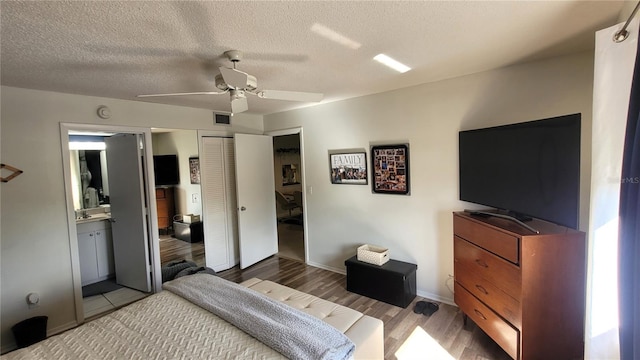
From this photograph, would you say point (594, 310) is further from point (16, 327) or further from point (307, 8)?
point (16, 327)

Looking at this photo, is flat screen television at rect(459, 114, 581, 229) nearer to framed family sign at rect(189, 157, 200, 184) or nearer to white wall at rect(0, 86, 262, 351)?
white wall at rect(0, 86, 262, 351)

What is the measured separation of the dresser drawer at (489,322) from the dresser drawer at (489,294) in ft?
0.16

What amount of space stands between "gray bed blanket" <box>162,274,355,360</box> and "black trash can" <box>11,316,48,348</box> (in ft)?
4.74

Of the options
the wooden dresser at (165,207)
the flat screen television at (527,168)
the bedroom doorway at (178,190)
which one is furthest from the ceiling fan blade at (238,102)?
the wooden dresser at (165,207)

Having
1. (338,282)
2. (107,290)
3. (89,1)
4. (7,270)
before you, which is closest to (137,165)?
(7,270)

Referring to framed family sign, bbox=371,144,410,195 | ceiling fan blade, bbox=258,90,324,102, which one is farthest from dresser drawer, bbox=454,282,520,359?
ceiling fan blade, bbox=258,90,324,102

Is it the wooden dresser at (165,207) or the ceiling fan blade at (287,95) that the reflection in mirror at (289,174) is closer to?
the wooden dresser at (165,207)

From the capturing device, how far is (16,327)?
7.99ft

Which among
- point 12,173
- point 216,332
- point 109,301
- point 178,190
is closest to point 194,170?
point 178,190

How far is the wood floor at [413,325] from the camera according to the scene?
224 centimetres

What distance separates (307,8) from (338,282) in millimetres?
3097

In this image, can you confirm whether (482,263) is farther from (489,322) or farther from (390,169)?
(390,169)

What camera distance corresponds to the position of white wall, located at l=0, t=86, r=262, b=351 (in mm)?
2453

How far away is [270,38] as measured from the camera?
1.74m
